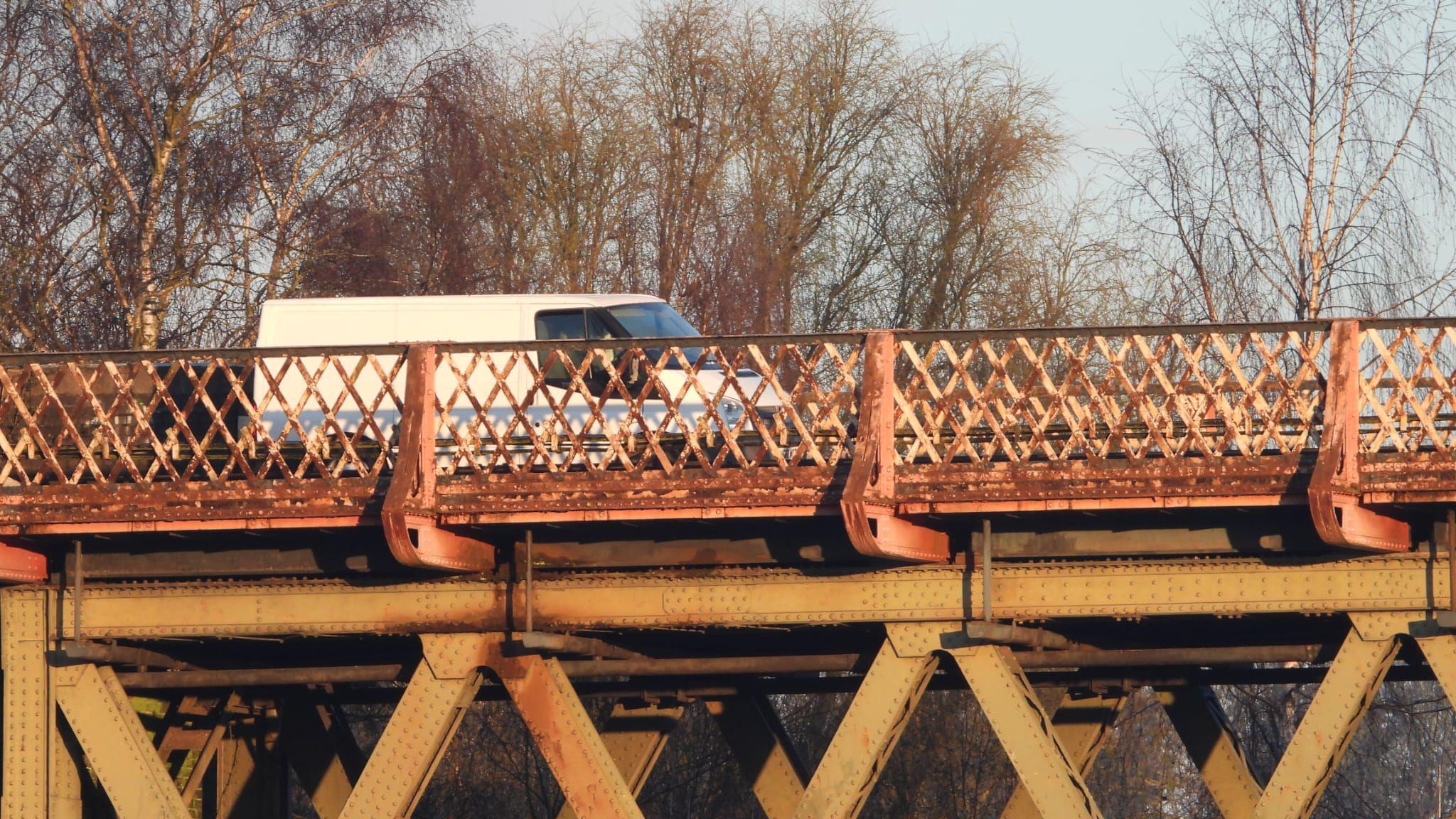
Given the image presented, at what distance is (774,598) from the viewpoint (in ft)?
44.4

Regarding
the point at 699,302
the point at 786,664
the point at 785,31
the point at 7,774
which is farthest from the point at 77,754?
the point at 785,31

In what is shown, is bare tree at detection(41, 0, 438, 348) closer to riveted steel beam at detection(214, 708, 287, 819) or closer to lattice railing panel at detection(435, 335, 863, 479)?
riveted steel beam at detection(214, 708, 287, 819)

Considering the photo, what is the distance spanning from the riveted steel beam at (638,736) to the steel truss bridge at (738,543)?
2.33 meters

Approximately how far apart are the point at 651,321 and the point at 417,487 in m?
5.27

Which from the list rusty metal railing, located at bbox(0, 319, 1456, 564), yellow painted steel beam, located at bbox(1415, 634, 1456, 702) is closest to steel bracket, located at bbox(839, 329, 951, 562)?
rusty metal railing, located at bbox(0, 319, 1456, 564)

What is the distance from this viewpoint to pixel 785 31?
38.5m

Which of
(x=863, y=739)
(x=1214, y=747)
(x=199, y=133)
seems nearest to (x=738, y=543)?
(x=863, y=739)

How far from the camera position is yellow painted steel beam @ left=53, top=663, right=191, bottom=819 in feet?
45.6

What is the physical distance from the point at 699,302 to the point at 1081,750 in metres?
19.9

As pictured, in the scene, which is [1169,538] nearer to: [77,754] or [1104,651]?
[1104,651]

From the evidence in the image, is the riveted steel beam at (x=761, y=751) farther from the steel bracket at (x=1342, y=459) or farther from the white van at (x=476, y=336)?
the steel bracket at (x=1342, y=459)

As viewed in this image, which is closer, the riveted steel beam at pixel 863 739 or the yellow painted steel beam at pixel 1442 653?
the yellow painted steel beam at pixel 1442 653

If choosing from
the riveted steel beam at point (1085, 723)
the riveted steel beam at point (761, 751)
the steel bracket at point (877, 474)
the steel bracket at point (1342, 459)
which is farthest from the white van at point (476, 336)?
the steel bracket at point (1342, 459)

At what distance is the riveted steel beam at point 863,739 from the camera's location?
13.1 meters
